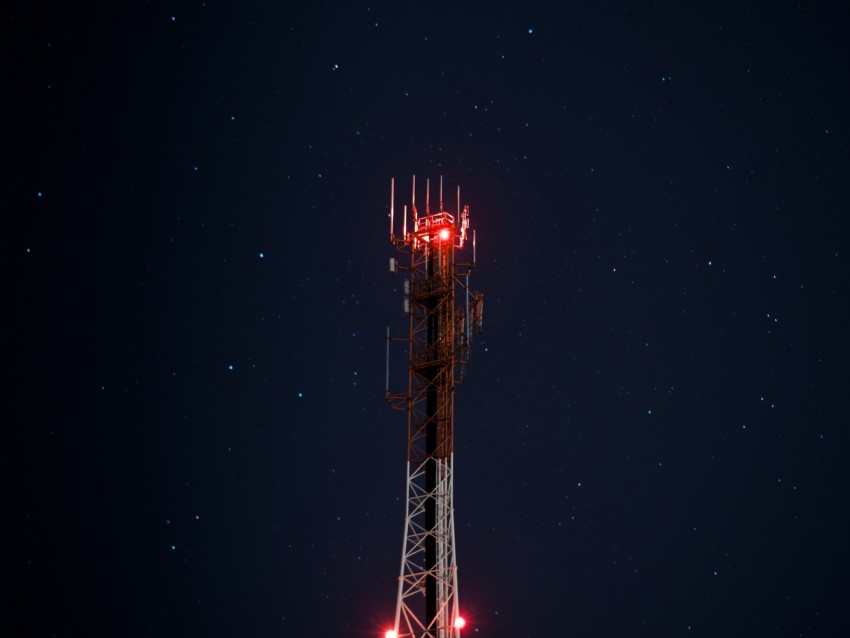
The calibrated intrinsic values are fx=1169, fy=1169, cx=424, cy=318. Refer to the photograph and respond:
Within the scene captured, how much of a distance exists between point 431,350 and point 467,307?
1.28m

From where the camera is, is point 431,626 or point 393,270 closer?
point 431,626

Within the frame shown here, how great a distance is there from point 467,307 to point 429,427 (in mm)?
2855

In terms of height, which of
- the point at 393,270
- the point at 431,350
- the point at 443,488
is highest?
the point at 393,270

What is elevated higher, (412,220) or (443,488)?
(412,220)

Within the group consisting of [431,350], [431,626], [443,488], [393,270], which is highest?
[393,270]

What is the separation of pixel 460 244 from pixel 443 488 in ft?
19.1

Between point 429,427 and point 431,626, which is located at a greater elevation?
point 429,427

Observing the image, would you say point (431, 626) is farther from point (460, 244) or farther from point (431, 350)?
point (460, 244)

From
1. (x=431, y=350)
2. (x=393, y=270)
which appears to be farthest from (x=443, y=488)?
(x=393, y=270)

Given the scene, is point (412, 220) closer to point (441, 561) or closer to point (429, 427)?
point (429, 427)

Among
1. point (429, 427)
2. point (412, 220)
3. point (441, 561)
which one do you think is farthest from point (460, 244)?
point (441, 561)

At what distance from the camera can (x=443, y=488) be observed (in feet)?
83.8

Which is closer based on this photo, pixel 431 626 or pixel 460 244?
pixel 431 626

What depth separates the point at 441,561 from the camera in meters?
25.2
